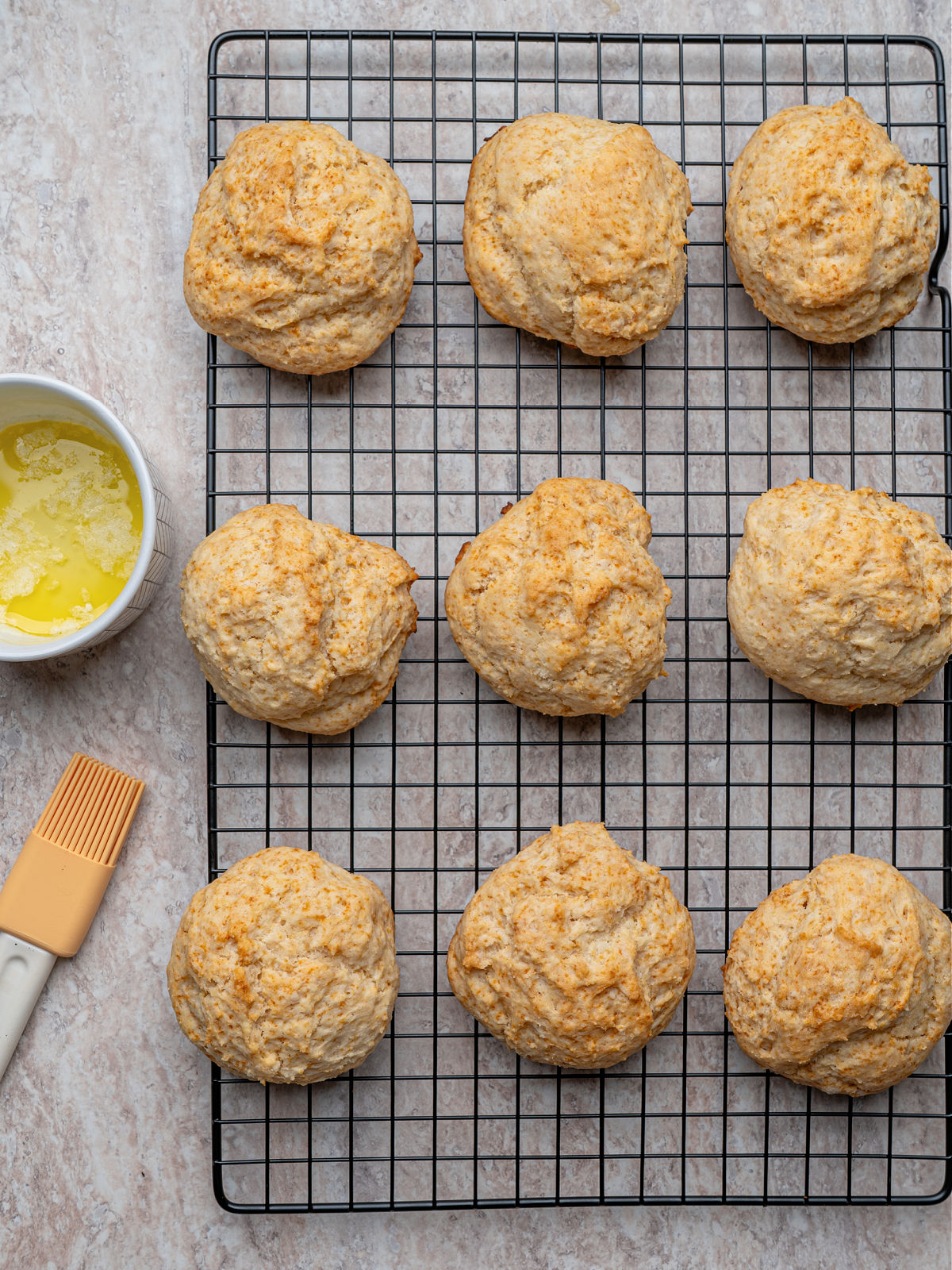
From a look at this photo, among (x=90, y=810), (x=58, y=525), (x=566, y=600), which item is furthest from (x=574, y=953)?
(x=58, y=525)

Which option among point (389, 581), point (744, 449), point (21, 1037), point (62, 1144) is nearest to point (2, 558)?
point (389, 581)

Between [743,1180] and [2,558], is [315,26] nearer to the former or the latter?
[2,558]

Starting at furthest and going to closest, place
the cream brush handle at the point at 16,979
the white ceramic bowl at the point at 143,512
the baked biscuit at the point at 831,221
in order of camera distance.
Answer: the cream brush handle at the point at 16,979, the baked biscuit at the point at 831,221, the white ceramic bowl at the point at 143,512

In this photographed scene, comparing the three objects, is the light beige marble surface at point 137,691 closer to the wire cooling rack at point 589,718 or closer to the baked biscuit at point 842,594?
the wire cooling rack at point 589,718

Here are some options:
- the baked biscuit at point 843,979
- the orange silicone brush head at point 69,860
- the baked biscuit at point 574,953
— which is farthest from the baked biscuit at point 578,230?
the orange silicone brush head at point 69,860

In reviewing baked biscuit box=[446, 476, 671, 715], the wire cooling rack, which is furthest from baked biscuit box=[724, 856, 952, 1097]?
baked biscuit box=[446, 476, 671, 715]

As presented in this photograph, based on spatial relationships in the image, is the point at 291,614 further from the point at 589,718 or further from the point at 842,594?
the point at 842,594

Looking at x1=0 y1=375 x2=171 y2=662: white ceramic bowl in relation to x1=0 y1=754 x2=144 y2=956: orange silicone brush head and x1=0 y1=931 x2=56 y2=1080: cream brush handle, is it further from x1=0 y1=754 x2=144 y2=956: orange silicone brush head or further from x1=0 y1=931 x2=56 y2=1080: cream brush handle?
x1=0 y1=931 x2=56 y2=1080: cream brush handle
